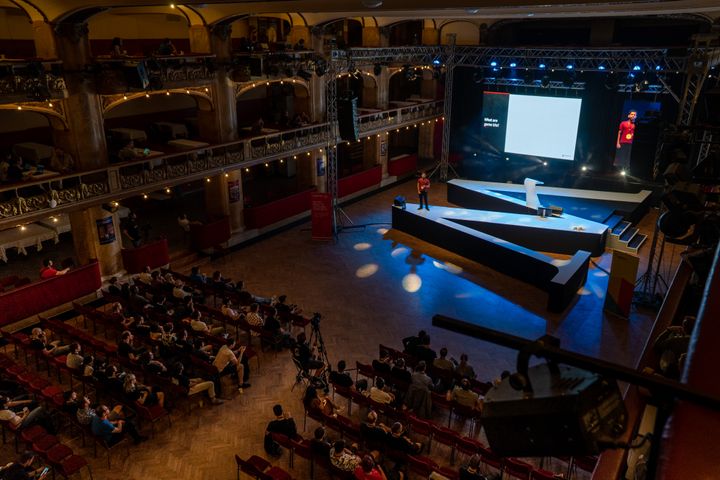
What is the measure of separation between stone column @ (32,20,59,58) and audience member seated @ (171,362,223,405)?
31.5 feet

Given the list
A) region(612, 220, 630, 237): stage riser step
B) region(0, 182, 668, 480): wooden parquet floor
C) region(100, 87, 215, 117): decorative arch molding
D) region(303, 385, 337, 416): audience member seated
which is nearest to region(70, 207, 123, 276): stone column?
region(100, 87, 215, 117): decorative arch molding

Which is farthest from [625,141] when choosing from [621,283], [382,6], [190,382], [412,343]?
[190,382]

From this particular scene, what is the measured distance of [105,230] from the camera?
16.8m

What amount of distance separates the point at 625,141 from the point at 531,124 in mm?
4412

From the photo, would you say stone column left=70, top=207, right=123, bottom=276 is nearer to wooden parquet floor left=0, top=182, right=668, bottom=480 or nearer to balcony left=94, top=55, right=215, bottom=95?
wooden parquet floor left=0, top=182, right=668, bottom=480

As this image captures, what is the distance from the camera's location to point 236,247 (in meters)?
20.8

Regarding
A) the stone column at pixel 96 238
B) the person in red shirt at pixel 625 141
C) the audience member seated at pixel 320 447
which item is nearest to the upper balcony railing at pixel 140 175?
the stone column at pixel 96 238

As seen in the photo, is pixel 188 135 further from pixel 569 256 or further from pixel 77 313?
pixel 569 256

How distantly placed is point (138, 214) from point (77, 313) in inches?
339

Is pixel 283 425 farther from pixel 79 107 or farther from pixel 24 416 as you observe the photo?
pixel 79 107

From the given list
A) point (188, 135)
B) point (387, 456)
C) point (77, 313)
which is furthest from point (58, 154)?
point (387, 456)

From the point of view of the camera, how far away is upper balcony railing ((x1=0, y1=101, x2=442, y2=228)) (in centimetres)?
1434

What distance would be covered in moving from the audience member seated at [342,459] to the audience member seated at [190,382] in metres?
3.84

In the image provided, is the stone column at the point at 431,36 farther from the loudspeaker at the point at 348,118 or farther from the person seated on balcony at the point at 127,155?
the person seated on balcony at the point at 127,155
